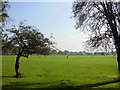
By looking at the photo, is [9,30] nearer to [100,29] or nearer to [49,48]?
[49,48]

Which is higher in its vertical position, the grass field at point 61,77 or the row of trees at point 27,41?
the row of trees at point 27,41

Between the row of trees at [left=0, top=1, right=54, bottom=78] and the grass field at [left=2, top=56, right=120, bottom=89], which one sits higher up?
the row of trees at [left=0, top=1, right=54, bottom=78]

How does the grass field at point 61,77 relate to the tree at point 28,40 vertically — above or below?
below

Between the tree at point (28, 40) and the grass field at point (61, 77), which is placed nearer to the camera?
the grass field at point (61, 77)

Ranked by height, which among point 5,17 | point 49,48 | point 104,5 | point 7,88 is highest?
point 104,5

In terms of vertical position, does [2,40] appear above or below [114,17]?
below

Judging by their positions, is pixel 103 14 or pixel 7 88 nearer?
pixel 7 88

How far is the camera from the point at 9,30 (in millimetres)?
23375

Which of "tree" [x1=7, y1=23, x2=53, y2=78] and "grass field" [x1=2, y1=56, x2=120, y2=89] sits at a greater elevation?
"tree" [x1=7, y1=23, x2=53, y2=78]

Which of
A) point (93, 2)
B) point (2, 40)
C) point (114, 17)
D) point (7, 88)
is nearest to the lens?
point (7, 88)

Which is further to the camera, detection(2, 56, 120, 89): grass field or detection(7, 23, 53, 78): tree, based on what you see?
detection(7, 23, 53, 78): tree

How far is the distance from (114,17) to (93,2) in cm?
309

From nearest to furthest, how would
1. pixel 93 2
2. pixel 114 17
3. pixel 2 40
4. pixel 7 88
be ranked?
pixel 7 88
pixel 114 17
pixel 93 2
pixel 2 40

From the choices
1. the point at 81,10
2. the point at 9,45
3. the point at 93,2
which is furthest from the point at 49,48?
the point at 93,2
